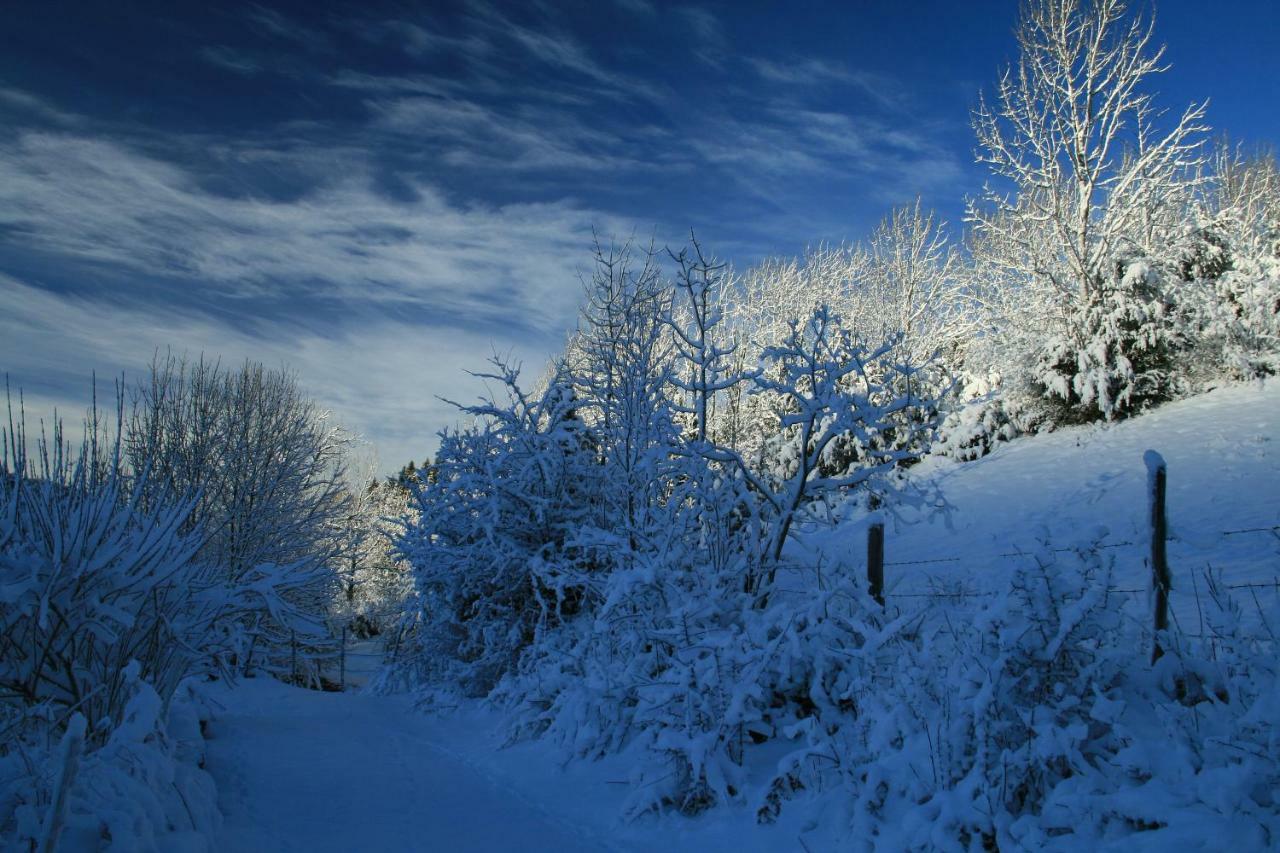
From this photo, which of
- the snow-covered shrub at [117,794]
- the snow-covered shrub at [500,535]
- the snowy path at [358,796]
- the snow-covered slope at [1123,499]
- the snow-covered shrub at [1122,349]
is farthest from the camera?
the snow-covered shrub at [1122,349]

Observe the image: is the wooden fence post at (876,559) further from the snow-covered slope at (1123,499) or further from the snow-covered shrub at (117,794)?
the snow-covered shrub at (117,794)

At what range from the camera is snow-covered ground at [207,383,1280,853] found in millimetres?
4641

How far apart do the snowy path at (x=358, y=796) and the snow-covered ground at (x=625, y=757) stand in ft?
0.06

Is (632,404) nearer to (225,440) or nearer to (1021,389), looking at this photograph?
(1021,389)

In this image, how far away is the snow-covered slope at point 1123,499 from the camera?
765 centimetres

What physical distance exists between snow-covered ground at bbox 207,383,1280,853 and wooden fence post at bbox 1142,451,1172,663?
13 centimetres

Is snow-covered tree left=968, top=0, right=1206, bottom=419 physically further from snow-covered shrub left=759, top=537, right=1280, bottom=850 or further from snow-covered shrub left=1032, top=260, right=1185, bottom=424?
snow-covered shrub left=759, top=537, right=1280, bottom=850

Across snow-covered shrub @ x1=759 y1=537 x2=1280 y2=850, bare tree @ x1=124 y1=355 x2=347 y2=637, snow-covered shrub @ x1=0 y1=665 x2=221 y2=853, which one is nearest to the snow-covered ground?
snow-covered shrub @ x1=759 y1=537 x2=1280 y2=850

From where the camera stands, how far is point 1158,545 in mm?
4531

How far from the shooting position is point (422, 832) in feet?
15.4

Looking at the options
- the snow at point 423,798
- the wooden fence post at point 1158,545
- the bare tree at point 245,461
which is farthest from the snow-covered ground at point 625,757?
the bare tree at point 245,461

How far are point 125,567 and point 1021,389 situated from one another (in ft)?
50.6

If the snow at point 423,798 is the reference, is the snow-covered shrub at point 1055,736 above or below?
above

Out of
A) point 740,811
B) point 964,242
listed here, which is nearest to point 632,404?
point 740,811
